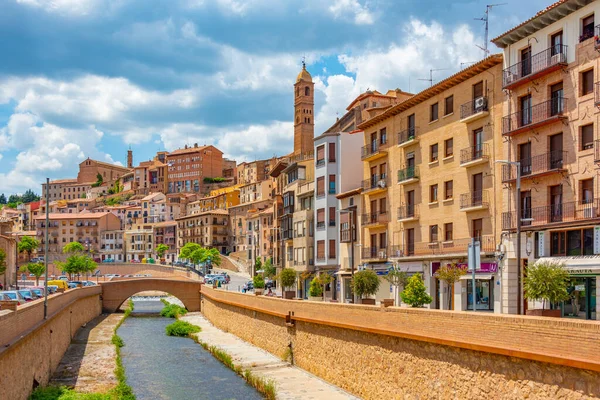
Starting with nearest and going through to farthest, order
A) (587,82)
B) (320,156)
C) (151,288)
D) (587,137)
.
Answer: (587,82) < (587,137) < (320,156) < (151,288)

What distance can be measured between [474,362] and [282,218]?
49.8 metres

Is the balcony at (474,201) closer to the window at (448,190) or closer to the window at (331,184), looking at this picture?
the window at (448,190)

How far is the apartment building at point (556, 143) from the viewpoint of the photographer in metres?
29.6

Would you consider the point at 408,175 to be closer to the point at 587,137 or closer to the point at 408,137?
the point at 408,137

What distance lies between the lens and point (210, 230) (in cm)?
14800

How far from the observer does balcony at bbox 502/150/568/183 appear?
3133 centimetres

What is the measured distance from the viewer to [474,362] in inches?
733

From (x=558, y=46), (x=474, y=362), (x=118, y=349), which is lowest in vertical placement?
(x=118, y=349)

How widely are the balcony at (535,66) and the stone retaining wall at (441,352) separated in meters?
14.4

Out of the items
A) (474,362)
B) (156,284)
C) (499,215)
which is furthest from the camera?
(156,284)

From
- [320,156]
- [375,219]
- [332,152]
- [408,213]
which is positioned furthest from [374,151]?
[320,156]

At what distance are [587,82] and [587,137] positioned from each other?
2397mm

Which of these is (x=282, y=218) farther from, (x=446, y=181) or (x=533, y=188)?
(x=533, y=188)

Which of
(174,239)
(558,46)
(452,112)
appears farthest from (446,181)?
(174,239)
